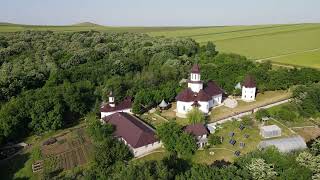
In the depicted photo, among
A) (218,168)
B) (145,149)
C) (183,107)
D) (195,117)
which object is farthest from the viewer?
(183,107)

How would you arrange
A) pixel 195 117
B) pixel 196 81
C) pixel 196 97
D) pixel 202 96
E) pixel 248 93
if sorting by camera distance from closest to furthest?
pixel 195 117
pixel 202 96
pixel 196 97
pixel 196 81
pixel 248 93

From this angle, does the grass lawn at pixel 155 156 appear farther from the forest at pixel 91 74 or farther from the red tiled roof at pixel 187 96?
the forest at pixel 91 74

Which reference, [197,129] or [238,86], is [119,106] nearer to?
[197,129]

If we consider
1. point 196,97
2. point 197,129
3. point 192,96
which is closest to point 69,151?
point 197,129

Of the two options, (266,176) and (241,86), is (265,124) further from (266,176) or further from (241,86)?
(266,176)

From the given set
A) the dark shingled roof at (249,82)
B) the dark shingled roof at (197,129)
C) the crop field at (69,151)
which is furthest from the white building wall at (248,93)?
the crop field at (69,151)
